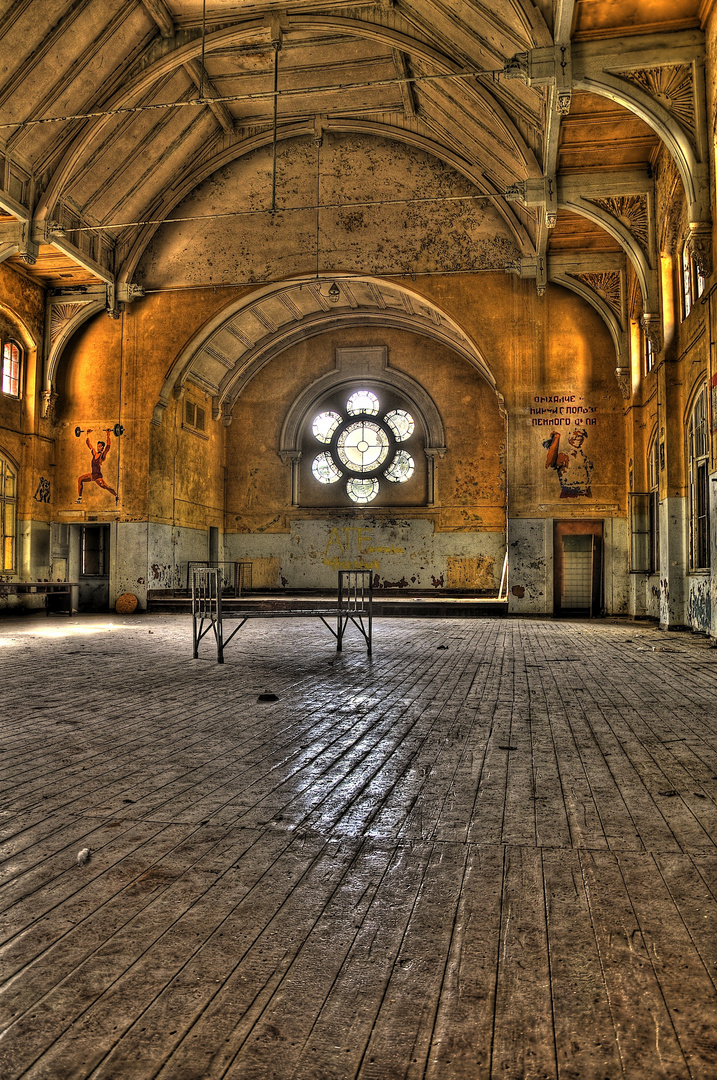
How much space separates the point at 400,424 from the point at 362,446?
144 cm

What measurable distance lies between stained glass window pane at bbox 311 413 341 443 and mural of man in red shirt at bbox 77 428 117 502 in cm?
751

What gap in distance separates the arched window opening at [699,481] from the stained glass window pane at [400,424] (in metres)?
12.3

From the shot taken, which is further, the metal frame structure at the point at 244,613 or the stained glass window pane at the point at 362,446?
the stained glass window pane at the point at 362,446

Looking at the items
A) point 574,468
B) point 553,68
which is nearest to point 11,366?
point 574,468

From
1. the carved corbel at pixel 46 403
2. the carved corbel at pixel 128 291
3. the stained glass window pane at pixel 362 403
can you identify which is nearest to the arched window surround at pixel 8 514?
the carved corbel at pixel 46 403

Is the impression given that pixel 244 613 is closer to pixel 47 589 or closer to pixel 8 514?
pixel 47 589

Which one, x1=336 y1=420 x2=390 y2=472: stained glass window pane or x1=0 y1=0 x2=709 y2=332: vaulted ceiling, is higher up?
x1=0 y1=0 x2=709 y2=332: vaulted ceiling

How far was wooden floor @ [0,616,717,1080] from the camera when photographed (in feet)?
5.30

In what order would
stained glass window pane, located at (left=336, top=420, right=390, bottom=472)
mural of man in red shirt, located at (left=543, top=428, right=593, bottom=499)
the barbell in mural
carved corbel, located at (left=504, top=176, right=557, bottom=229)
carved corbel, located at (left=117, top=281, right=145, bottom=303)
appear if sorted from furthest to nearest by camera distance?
stained glass window pane, located at (left=336, top=420, right=390, bottom=472) < the barbell in mural < carved corbel, located at (left=117, top=281, right=145, bottom=303) < mural of man in red shirt, located at (left=543, top=428, right=593, bottom=499) < carved corbel, located at (left=504, top=176, right=557, bottom=229)

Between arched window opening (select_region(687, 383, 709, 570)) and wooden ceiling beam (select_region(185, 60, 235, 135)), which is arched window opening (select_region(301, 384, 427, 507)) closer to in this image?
wooden ceiling beam (select_region(185, 60, 235, 135))

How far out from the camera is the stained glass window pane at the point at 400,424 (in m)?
24.6

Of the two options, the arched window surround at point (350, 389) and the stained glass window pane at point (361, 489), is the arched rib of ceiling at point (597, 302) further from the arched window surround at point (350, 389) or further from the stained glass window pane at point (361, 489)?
the stained glass window pane at point (361, 489)

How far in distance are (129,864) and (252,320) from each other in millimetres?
20667

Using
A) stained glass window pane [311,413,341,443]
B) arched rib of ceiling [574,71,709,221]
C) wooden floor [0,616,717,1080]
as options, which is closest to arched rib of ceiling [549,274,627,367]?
arched rib of ceiling [574,71,709,221]
